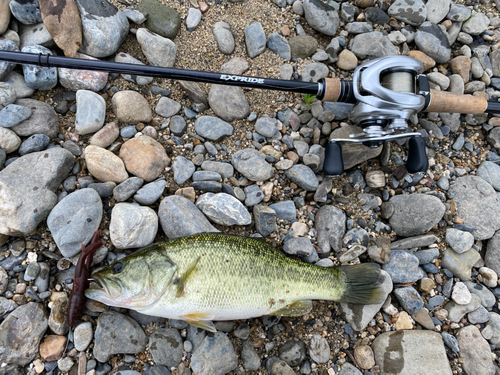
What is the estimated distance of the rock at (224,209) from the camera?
355cm

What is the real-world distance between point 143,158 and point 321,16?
123 inches

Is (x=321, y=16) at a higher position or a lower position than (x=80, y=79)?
higher

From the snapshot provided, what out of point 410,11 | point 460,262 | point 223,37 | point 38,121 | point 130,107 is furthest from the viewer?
point 410,11

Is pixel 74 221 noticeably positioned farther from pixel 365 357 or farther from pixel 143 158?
pixel 365 357

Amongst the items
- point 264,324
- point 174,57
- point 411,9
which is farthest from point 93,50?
point 411,9

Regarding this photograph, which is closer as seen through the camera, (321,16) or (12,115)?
(12,115)

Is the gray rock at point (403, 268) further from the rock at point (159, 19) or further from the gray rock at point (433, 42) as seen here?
the rock at point (159, 19)

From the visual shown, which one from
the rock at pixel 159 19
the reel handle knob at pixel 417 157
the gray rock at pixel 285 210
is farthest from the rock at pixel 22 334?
the reel handle knob at pixel 417 157

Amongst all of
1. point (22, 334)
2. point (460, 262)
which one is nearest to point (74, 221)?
point (22, 334)

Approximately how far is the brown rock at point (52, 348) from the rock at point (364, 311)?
3083mm

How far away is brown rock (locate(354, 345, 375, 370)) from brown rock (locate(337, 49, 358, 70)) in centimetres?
357

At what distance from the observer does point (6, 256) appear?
3.33m

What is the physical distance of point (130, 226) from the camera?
3.29 m

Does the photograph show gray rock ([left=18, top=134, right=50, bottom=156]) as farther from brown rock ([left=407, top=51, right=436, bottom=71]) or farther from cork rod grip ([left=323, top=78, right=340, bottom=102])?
brown rock ([left=407, top=51, right=436, bottom=71])
